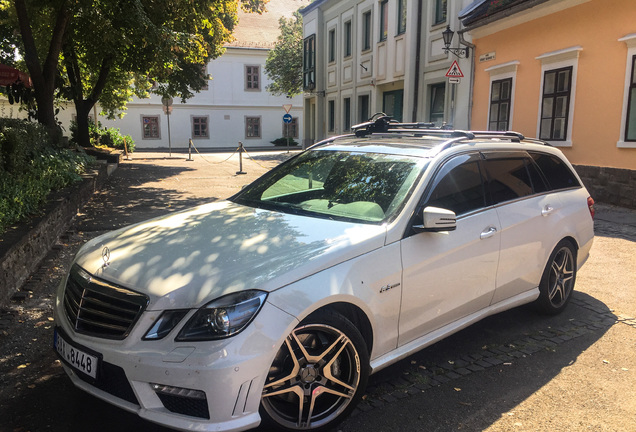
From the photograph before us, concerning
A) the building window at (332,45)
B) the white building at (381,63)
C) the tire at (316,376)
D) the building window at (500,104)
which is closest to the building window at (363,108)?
the white building at (381,63)

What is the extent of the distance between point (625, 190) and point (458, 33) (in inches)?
298

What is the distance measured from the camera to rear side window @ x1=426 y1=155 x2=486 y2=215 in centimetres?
364

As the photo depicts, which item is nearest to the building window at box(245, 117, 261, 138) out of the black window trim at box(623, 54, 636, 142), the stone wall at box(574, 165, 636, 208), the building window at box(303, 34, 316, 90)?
the building window at box(303, 34, 316, 90)

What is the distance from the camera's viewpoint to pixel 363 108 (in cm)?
2384

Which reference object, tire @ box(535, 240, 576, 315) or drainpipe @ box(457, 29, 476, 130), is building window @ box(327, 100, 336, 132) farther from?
tire @ box(535, 240, 576, 315)

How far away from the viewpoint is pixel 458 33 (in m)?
16.0

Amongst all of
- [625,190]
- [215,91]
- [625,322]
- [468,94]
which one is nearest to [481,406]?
[625,322]

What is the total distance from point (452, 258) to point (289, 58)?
3703 centimetres

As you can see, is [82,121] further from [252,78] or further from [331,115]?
[252,78]

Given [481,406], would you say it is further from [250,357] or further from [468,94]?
[468,94]

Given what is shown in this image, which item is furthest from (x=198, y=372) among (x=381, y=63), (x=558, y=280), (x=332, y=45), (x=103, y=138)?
(x=103, y=138)

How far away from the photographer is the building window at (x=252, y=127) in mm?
A: 45750

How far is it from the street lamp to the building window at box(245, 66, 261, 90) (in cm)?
3088

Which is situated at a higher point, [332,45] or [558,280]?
[332,45]
